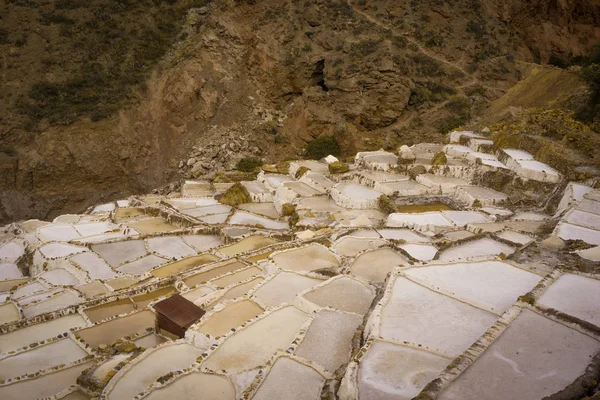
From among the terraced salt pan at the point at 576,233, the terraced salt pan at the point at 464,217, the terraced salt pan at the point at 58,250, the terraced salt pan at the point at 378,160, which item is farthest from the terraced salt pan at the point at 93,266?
the terraced salt pan at the point at 576,233

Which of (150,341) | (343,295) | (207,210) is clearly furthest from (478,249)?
(207,210)

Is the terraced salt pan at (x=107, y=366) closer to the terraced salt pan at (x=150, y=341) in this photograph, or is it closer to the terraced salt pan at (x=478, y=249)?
the terraced salt pan at (x=150, y=341)

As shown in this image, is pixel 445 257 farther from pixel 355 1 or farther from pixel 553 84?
pixel 355 1

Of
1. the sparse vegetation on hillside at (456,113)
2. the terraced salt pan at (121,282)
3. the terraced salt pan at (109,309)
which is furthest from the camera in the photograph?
the sparse vegetation on hillside at (456,113)

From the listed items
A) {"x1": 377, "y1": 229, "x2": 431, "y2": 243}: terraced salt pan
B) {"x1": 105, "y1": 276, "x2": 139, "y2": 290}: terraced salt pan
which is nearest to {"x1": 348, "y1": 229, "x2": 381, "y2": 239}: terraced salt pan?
{"x1": 377, "y1": 229, "x2": 431, "y2": 243}: terraced salt pan

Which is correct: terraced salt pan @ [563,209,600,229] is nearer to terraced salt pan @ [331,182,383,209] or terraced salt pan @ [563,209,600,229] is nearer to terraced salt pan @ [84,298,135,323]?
terraced salt pan @ [331,182,383,209]

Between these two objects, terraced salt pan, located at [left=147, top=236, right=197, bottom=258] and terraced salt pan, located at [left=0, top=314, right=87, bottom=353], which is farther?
terraced salt pan, located at [left=147, top=236, right=197, bottom=258]

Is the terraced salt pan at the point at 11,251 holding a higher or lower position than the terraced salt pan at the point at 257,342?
lower
